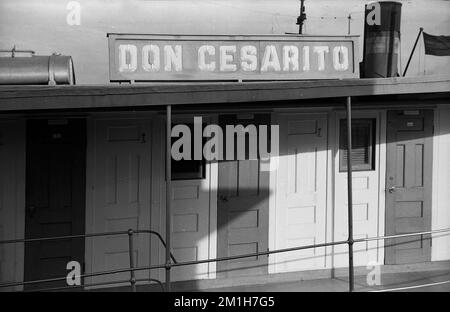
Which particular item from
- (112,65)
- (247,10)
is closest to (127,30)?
(247,10)

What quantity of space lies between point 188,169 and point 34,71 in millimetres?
2253

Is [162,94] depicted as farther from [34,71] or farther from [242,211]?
[242,211]

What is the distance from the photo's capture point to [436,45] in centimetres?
820

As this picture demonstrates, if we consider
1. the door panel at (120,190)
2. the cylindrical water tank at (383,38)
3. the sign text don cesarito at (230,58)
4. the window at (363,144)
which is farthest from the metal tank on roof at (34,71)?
the cylindrical water tank at (383,38)

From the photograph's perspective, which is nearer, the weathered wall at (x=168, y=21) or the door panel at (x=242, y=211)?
the door panel at (x=242, y=211)

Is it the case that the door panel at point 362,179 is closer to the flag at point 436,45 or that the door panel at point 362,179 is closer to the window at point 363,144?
the window at point 363,144

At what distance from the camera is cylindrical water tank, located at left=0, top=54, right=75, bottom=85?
21.6 ft

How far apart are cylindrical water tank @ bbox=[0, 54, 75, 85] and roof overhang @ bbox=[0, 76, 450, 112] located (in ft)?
3.99

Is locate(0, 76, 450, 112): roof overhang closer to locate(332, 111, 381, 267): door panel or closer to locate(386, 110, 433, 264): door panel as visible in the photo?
locate(332, 111, 381, 267): door panel

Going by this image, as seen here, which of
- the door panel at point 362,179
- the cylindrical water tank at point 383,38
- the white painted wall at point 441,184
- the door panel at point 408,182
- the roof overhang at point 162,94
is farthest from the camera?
the cylindrical water tank at point 383,38

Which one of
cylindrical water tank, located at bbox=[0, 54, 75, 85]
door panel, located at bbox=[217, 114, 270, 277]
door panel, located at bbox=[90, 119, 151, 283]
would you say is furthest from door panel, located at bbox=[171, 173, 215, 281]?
cylindrical water tank, located at bbox=[0, 54, 75, 85]

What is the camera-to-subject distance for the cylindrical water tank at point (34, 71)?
658cm

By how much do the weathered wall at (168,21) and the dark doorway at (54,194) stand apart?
25.5ft

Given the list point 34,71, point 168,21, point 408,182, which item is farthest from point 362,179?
point 168,21
